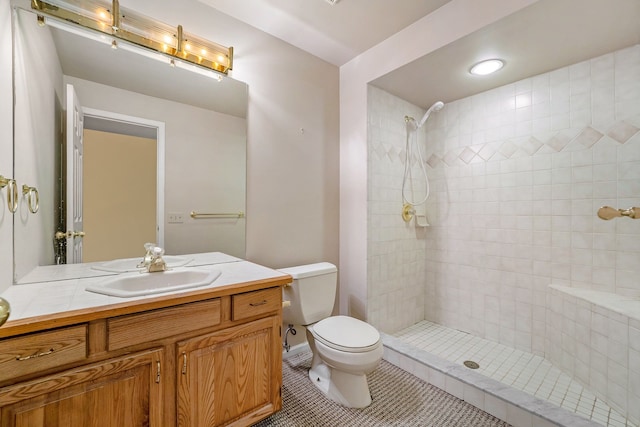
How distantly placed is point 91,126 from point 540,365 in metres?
3.19

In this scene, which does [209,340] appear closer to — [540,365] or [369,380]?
[369,380]

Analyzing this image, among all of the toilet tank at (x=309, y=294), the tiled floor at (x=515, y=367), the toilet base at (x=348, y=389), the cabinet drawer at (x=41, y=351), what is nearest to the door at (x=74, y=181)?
the cabinet drawer at (x=41, y=351)

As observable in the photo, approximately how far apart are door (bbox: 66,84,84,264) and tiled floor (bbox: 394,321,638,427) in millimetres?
2349

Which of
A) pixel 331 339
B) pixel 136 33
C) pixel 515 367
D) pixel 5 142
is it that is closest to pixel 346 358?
pixel 331 339

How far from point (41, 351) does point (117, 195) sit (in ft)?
2.63

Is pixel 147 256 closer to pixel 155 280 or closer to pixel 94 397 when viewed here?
pixel 155 280

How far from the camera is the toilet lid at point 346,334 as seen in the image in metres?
1.54

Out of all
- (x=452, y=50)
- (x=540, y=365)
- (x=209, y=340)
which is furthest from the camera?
(x=540, y=365)

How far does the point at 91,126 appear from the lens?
55.2 inches

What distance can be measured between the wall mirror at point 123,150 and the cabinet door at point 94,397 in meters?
0.53

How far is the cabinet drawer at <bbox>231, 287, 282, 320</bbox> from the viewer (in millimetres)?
1264

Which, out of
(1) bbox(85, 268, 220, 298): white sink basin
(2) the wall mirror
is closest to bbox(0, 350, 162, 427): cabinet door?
(1) bbox(85, 268, 220, 298): white sink basin

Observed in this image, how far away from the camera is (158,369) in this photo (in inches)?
42.0

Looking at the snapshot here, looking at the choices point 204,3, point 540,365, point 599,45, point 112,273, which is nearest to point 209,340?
point 112,273
